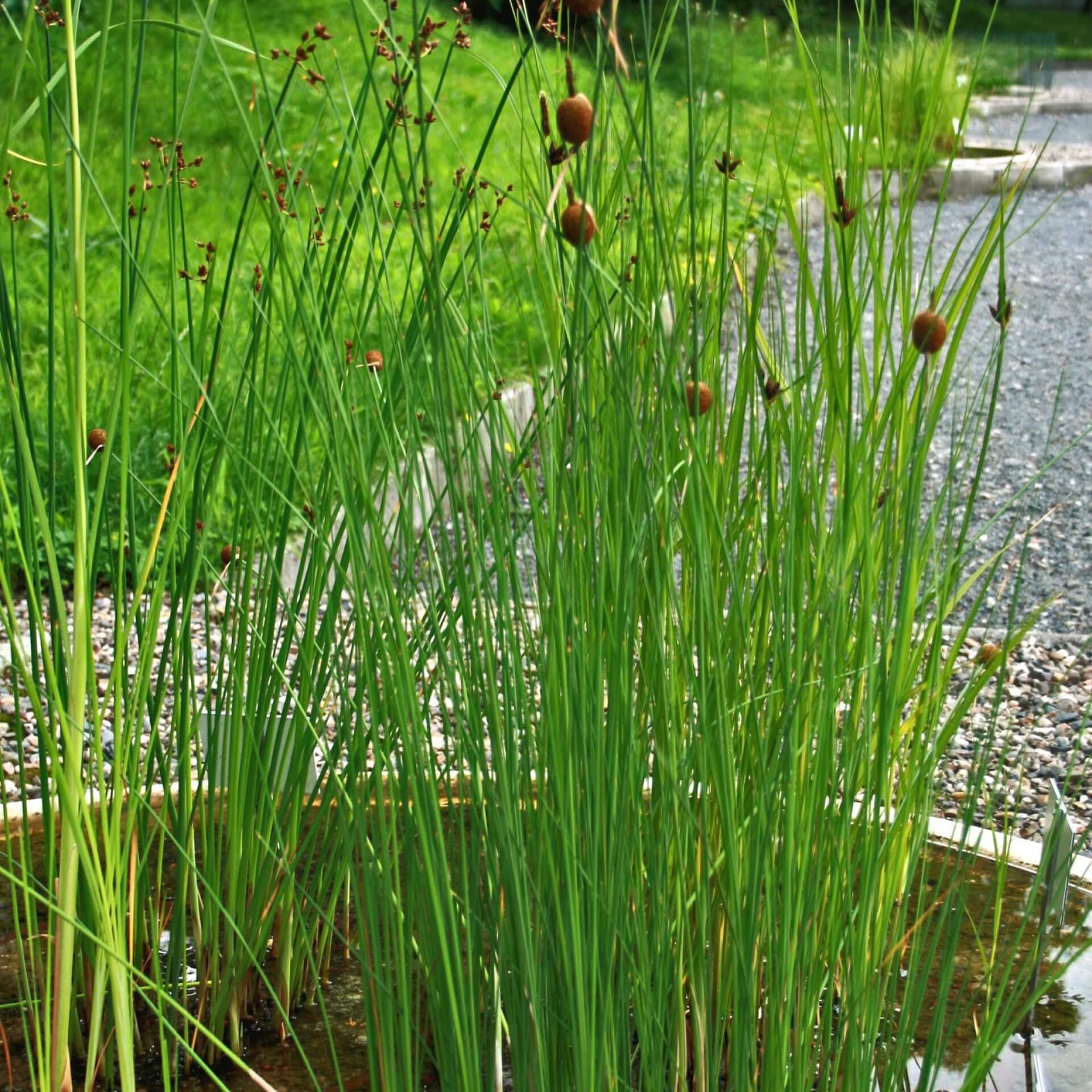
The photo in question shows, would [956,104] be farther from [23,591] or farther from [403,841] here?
[403,841]

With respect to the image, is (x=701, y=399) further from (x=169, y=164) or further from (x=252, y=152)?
(x=252, y=152)

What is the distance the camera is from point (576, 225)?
804 millimetres

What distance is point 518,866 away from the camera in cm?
99

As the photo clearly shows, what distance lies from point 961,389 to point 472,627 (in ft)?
14.0

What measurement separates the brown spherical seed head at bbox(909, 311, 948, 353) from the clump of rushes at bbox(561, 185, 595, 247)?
270 millimetres

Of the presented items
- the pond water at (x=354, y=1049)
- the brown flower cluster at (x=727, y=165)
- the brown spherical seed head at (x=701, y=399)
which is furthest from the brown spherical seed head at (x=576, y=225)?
the pond water at (x=354, y=1049)

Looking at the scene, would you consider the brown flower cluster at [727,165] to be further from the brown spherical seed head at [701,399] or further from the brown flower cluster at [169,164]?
A: the brown flower cluster at [169,164]

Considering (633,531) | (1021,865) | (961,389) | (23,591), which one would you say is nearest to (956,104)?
(961,389)

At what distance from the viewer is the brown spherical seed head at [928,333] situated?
0.97 meters

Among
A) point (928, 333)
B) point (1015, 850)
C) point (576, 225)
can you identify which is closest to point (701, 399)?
point (928, 333)

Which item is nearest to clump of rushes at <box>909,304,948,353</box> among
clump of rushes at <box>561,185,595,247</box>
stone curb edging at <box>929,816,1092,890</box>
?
clump of rushes at <box>561,185,595,247</box>

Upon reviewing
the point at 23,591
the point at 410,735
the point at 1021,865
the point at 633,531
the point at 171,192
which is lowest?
the point at 23,591

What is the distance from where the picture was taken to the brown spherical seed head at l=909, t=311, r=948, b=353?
966mm

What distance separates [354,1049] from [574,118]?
112cm
